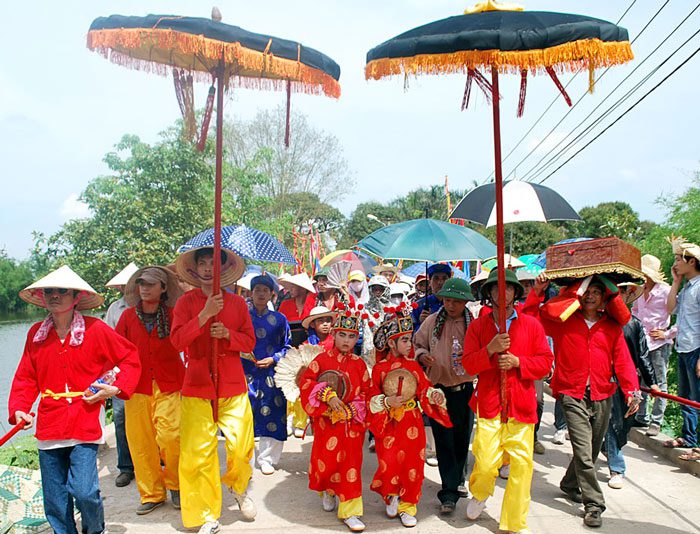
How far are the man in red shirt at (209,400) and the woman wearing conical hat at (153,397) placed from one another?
42 centimetres

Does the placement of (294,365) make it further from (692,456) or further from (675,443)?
(675,443)

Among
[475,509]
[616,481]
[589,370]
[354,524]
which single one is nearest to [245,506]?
[354,524]

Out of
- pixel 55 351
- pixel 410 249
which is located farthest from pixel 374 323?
pixel 55 351

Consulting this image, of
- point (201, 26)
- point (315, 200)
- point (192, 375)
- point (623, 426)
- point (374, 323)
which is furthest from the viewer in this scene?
point (315, 200)

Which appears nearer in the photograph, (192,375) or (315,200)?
(192,375)

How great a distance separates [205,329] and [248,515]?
1.56 meters

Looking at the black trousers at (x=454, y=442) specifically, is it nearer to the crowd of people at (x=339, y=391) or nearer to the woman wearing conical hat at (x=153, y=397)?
the crowd of people at (x=339, y=391)

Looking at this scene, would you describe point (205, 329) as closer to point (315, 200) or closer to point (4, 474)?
point (4, 474)

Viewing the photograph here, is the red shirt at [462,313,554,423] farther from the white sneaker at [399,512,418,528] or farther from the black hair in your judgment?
the black hair

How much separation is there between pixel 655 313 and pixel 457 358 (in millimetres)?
3211

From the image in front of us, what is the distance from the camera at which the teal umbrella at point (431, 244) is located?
244 inches

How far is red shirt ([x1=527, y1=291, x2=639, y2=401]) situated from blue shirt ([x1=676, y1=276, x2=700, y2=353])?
5.31 feet

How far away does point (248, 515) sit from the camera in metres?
4.79

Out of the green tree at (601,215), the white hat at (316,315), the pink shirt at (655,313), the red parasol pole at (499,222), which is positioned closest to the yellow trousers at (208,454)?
the white hat at (316,315)
